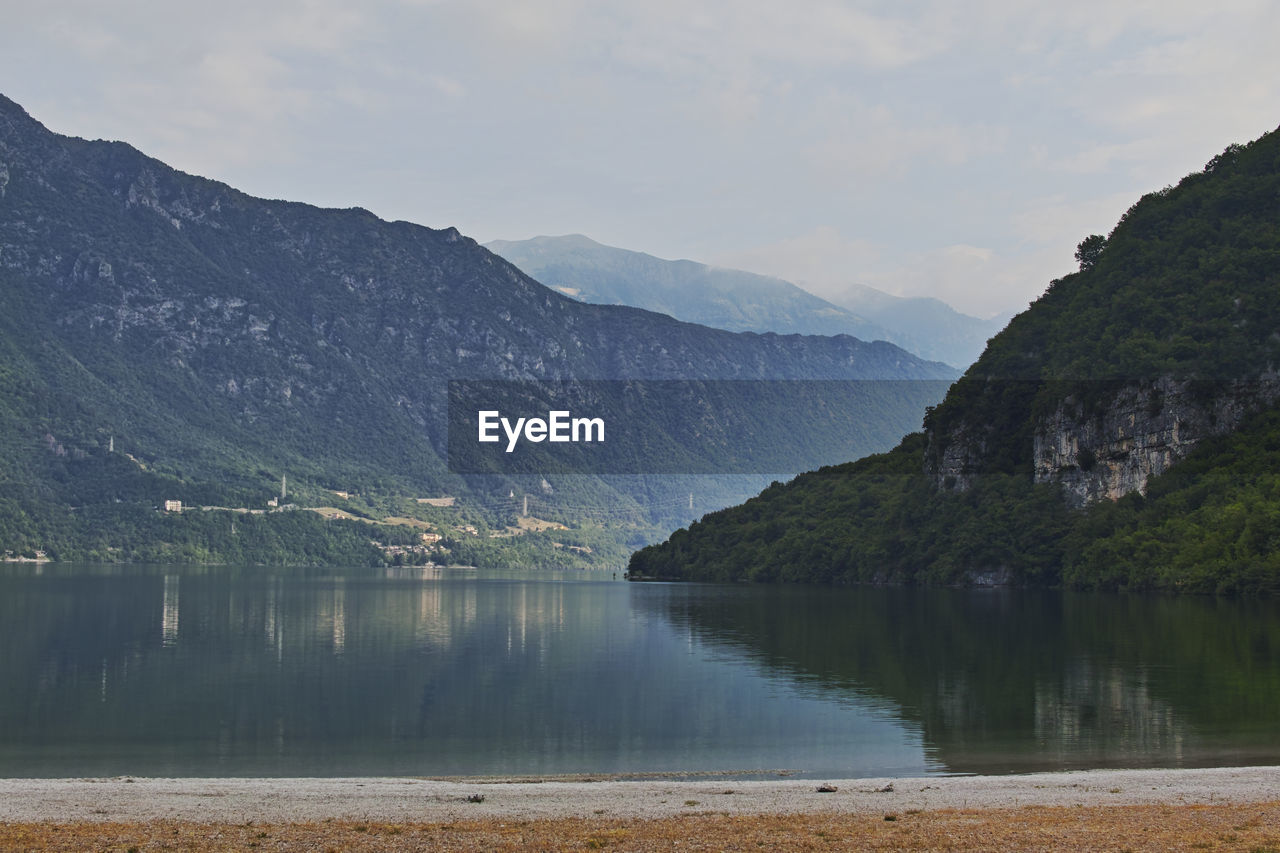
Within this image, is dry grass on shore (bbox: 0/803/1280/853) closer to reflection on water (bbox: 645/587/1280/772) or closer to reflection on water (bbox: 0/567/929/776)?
reflection on water (bbox: 645/587/1280/772)

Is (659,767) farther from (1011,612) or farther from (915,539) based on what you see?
(915,539)

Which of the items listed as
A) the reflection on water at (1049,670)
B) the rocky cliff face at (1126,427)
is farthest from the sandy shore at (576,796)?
the rocky cliff face at (1126,427)

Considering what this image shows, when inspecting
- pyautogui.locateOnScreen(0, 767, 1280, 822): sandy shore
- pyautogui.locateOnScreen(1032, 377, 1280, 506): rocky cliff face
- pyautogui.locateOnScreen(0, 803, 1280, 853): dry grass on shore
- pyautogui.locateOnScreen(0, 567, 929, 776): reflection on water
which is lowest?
pyautogui.locateOnScreen(0, 567, 929, 776): reflection on water

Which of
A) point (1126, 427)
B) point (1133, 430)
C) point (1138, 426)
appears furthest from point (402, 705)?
point (1126, 427)

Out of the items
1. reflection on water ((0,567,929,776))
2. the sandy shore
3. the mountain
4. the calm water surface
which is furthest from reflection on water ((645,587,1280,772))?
the mountain

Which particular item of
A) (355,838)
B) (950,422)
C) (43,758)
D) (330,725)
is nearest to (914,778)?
(355,838)

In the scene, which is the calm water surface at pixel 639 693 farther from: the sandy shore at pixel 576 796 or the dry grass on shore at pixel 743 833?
the dry grass on shore at pixel 743 833
